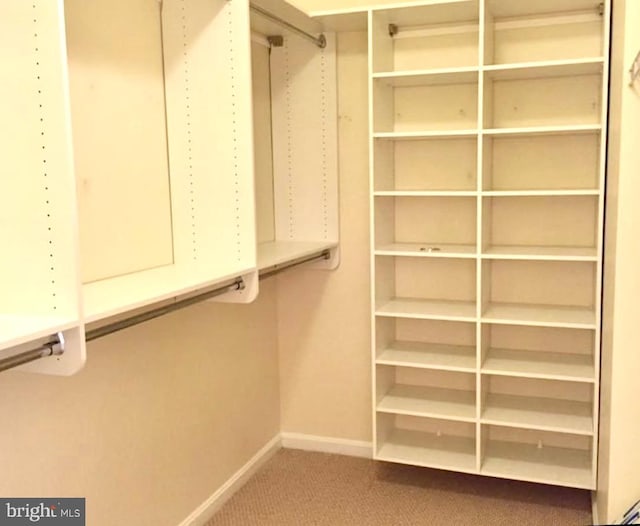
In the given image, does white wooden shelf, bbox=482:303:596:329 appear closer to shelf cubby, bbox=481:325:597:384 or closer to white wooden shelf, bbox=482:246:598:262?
shelf cubby, bbox=481:325:597:384

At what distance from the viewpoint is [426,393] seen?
2.99 metres

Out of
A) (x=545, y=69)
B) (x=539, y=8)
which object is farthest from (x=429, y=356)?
(x=539, y=8)

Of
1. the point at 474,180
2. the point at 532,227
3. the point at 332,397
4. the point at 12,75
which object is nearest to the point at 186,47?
the point at 12,75

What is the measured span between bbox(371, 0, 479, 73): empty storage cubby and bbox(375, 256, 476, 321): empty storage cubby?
872 mm

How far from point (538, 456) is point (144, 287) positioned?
1.89m

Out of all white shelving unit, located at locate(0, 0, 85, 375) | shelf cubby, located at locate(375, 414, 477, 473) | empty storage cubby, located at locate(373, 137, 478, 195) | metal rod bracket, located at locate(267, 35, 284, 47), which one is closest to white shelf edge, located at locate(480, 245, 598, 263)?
empty storage cubby, located at locate(373, 137, 478, 195)

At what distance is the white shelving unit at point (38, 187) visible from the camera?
1.42 meters

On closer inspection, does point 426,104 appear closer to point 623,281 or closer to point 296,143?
point 296,143

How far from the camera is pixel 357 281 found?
3.18 meters

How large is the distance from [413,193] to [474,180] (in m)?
0.39

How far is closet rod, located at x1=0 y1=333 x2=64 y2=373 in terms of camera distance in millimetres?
1392

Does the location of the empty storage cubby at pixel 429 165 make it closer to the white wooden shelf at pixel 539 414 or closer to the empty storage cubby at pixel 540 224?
the empty storage cubby at pixel 540 224

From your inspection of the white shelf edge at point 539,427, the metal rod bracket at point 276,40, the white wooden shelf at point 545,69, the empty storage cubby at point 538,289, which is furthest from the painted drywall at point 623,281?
the metal rod bracket at point 276,40

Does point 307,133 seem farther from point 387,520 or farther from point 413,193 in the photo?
point 387,520
